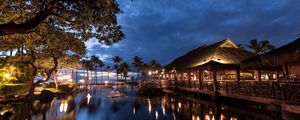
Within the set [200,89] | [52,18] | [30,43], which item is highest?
[52,18]

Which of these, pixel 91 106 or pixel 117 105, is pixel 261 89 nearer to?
pixel 117 105

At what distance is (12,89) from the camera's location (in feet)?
72.8

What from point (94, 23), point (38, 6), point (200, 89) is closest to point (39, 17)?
point (38, 6)

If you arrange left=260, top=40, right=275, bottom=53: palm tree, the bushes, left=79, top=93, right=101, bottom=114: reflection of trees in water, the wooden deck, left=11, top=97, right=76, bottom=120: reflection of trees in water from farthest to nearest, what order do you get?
left=260, top=40, right=275, bottom=53: palm tree < the bushes < left=79, top=93, right=101, bottom=114: reflection of trees in water < left=11, top=97, right=76, bottom=120: reflection of trees in water < the wooden deck

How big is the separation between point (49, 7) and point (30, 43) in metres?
4.70

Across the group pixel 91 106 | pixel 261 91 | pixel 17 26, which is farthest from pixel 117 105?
pixel 17 26

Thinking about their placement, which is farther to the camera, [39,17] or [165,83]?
[165,83]

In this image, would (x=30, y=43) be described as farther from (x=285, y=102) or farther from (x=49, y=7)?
(x=285, y=102)

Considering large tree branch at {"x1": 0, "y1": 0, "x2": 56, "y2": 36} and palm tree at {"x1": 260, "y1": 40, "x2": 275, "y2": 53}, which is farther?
palm tree at {"x1": 260, "y1": 40, "x2": 275, "y2": 53}

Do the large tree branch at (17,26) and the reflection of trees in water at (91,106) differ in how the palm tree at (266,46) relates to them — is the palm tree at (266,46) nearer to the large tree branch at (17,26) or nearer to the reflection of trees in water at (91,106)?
the reflection of trees in water at (91,106)

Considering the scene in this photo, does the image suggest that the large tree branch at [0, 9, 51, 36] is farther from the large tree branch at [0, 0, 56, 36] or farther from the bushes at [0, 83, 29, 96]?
the bushes at [0, 83, 29, 96]

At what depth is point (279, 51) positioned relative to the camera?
10531mm

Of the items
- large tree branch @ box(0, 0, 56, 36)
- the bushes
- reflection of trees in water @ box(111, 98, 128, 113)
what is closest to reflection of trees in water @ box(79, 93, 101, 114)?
reflection of trees in water @ box(111, 98, 128, 113)

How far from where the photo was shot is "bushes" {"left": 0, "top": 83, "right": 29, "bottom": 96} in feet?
68.2
